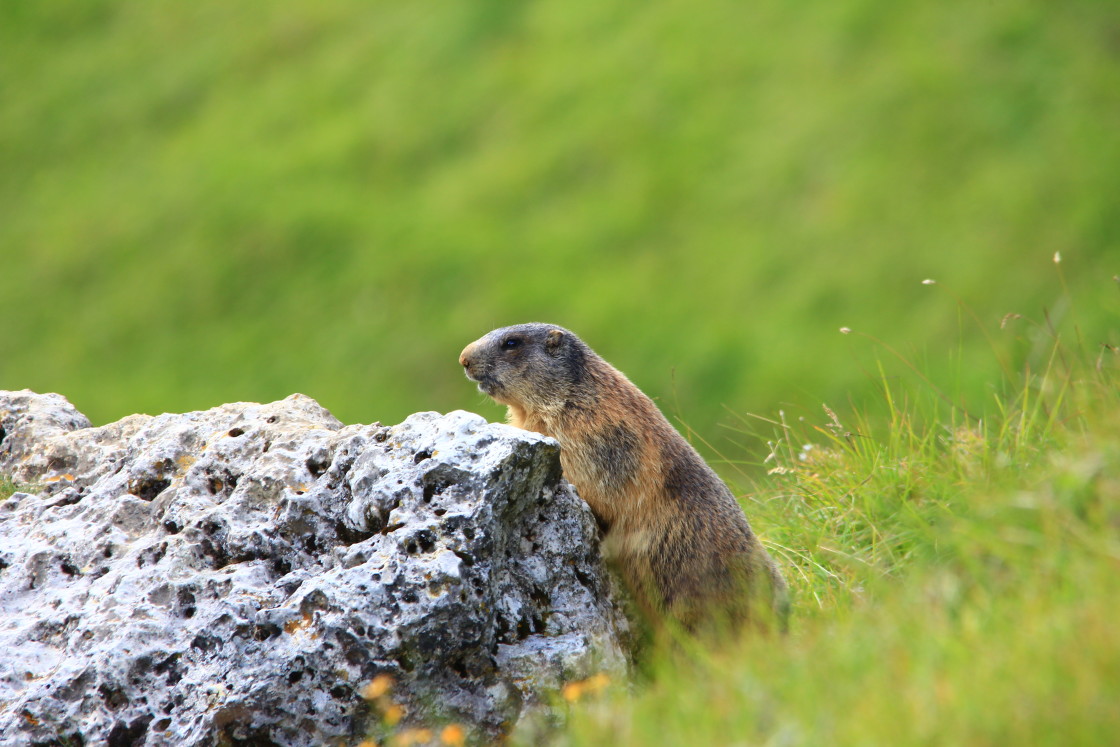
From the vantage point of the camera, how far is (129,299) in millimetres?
18547

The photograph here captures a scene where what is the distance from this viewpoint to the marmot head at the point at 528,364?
23.0 ft

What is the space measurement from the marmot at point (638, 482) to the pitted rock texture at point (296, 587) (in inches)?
18.0

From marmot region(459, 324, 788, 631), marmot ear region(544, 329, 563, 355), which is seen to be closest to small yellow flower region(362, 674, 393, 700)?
marmot region(459, 324, 788, 631)

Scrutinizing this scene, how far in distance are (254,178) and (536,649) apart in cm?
1550

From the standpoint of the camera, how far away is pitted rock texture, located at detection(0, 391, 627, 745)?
187 inches

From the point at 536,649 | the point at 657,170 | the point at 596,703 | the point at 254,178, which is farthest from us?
the point at 254,178

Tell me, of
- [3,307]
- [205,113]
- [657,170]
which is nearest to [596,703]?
[657,170]

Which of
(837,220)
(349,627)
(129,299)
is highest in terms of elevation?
(129,299)

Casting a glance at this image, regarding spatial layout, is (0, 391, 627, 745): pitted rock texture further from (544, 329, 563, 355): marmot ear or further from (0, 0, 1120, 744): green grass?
(0, 0, 1120, 744): green grass

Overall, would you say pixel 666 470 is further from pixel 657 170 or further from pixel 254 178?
pixel 254 178

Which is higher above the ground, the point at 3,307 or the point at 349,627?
the point at 3,307

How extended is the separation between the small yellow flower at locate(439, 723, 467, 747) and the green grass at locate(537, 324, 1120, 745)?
418 millimetres

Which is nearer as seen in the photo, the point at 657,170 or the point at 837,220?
the point at 837,220

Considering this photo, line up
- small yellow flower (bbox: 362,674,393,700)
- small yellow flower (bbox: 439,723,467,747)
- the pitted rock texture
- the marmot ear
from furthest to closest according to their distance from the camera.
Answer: the marmot ear, the pitted rock texture, small yellow flower (bbox: 362,674,393,700), small yellow flower (bbox: 439,723,467,747)
